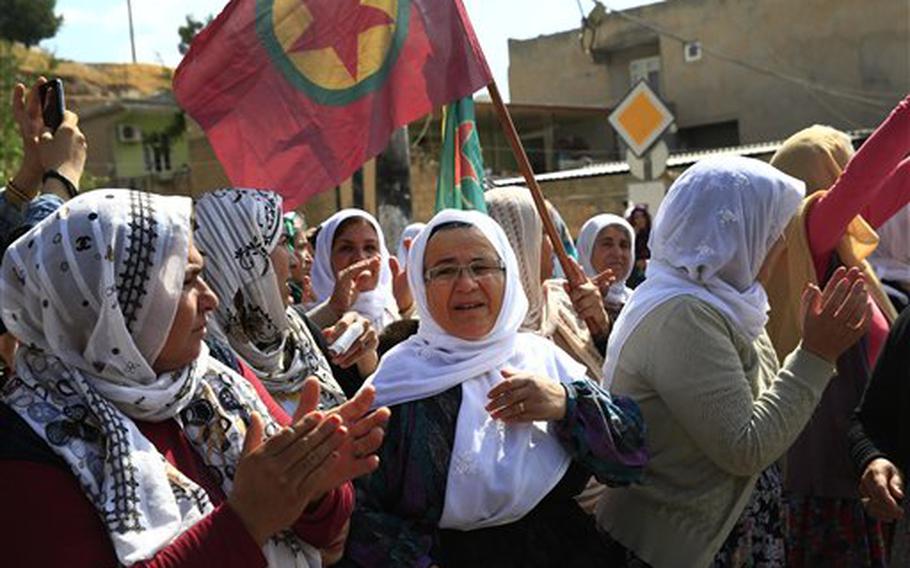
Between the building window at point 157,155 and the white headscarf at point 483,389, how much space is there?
3814 cm

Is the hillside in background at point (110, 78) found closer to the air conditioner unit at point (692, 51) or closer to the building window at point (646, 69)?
the building window at point (646, 69)

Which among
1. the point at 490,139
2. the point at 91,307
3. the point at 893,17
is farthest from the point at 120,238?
the point at 893,17

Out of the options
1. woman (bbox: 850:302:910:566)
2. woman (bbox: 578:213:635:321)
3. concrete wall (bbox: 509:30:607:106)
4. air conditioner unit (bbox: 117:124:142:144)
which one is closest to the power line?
concrete wall (bbox: 509:30:607:106)

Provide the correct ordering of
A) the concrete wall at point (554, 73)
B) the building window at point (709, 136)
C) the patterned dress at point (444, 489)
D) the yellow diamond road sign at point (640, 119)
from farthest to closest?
the concrete wall at point (554, 73) < the building window at point (709, 136) < the yellow diamond road sign at point (640, 119) < the patterned dress at point (444, 489)

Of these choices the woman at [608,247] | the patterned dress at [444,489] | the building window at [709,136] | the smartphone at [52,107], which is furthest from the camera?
Result: the building window at [709,136]

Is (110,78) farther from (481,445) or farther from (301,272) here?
(481,445)

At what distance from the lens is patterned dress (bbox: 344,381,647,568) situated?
2283 millimetres

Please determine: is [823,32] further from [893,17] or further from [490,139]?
[490,139]

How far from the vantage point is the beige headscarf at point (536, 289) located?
3701 mm

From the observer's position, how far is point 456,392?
8.05ft

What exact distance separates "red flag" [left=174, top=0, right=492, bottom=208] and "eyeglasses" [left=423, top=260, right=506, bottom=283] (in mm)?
1420

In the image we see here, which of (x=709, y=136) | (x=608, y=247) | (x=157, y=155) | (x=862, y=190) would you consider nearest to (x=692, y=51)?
(x=709, y=136)

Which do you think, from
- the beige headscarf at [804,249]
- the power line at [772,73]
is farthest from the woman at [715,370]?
the power line at [772,73]

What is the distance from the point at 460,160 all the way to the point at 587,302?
1.07 meters
